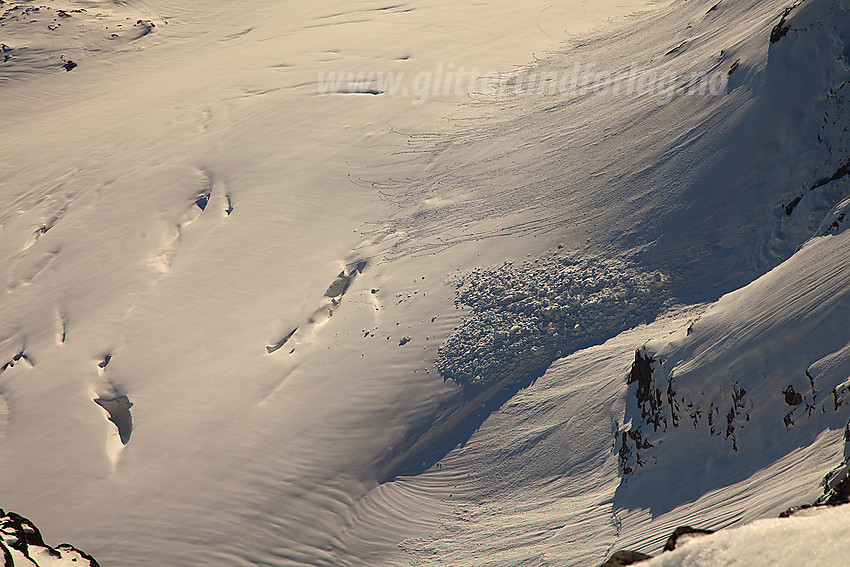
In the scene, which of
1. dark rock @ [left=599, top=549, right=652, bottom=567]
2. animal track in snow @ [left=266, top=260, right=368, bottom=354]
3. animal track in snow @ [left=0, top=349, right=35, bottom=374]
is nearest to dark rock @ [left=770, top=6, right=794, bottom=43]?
animal track in snow @ [left=266, top=260, right=368, bottom=354]

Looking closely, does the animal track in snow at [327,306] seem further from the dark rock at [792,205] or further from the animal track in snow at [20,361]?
the dark rock at [792,205]

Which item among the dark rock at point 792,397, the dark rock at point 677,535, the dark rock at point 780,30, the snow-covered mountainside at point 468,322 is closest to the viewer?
the dark rock at point 677,535

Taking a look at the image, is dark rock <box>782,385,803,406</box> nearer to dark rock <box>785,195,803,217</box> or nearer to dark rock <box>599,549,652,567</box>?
dark rock <box>599,549,652,567</box>

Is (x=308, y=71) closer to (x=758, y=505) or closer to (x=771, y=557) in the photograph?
(x=758, y=505)

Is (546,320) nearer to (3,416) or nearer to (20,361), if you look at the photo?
(3,416)

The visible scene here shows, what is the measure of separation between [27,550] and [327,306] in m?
7.22

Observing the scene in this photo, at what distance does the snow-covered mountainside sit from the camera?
28.1 ft

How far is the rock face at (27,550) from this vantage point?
25.4 feet

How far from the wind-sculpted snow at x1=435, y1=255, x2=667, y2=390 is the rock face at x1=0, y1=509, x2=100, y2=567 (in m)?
6.82

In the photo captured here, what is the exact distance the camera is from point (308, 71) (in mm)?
23141

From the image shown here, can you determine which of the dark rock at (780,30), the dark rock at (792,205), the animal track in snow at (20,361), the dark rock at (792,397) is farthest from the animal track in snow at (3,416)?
the dark rock at (780,30)

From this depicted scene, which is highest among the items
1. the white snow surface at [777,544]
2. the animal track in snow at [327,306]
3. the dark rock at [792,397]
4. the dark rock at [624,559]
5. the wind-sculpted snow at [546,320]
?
the white snow surface at [777,544]

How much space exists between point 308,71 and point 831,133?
58.8 ft

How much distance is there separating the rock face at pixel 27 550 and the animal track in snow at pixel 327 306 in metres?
5.32
